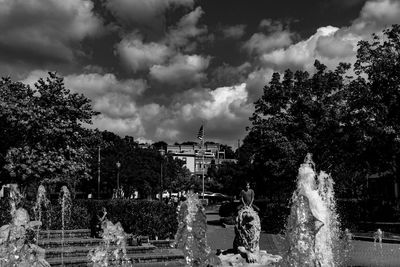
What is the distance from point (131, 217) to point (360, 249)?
8851mm

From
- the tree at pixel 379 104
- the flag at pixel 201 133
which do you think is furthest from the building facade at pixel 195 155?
the tree at pixel 379 104

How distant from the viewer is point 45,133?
A: 24.7 metres

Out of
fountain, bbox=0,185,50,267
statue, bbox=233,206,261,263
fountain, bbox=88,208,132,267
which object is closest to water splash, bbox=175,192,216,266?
statue, bbox=233,206,261,263

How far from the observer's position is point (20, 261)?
428 inches

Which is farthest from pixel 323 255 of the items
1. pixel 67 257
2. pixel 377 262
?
pixel 67 257

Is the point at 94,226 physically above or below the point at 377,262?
above

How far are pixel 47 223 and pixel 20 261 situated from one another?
9.21 metres

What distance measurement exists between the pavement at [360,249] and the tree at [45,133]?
329 inches

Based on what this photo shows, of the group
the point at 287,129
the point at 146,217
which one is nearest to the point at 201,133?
the point at 287,129

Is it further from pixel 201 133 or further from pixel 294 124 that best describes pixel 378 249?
pixel 201 133

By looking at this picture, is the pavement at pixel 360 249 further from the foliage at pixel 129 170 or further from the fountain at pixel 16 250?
the foliage at pixel 129 170

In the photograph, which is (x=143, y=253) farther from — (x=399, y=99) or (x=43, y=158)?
(x=399, y=99)

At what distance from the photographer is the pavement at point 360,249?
47.7ft

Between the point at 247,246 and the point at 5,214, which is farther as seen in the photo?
the point at 5,214
